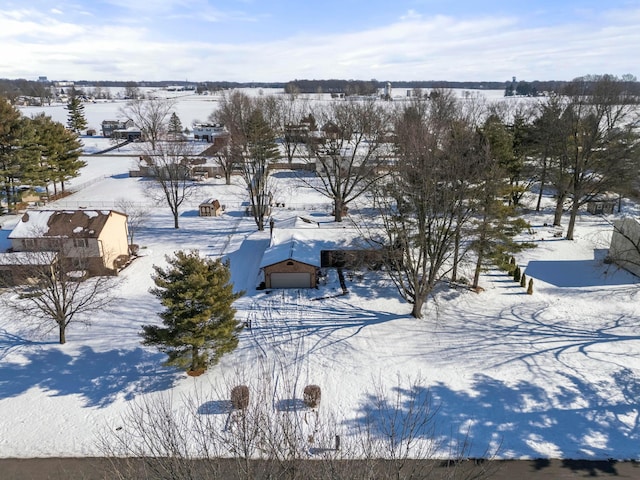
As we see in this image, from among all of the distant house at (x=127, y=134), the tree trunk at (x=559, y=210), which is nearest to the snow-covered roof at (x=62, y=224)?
the tree trunk at (x=559, y=210)

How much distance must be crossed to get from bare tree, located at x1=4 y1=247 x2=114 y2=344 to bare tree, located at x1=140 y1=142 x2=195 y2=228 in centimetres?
1384

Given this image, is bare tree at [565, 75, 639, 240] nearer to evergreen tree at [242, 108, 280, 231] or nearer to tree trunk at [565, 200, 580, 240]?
tree trunk at [565, 200, 580, 240]

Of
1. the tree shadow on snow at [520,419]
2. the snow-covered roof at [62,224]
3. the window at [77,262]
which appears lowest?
the tree shadow on snow at [520,419]

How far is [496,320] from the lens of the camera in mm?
22719

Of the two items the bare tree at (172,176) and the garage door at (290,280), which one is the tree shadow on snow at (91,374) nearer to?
the garage door at (290,280)

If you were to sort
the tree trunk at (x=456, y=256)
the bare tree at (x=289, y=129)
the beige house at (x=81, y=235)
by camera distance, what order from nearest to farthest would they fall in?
1. the tree trunk at (x=456, y=256)
2. the beige house at (x=81, y=235)
3. the bare tree at (x=289, y=129)

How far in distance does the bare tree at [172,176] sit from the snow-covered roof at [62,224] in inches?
327

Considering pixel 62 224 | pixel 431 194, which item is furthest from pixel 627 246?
pixel 62 224

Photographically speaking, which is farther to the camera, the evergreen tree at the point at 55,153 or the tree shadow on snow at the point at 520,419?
the evergreen tree at the point at 55,153

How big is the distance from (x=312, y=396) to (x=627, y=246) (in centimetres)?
2355

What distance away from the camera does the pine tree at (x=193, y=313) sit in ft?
55.5

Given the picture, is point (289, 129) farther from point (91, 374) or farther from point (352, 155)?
point (91, 374)

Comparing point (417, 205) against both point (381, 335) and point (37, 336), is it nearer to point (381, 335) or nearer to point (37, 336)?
point (381, 335)

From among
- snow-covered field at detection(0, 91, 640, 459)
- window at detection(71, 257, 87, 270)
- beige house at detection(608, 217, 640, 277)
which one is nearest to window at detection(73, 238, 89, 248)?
window at detection(71, 257, 87, 270)
